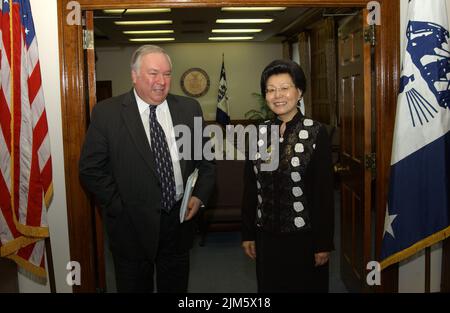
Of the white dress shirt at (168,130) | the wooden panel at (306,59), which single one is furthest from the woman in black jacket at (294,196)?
the wooden panel at (306,59)

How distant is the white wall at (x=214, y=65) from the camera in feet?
37.5

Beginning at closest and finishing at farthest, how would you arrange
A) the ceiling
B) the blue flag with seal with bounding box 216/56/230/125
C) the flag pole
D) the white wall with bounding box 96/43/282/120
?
the flag pole → the ceiling → the blue flag with seal with bounding box 216/56/230/125 → the white wall with bounding box 96/43/282/120

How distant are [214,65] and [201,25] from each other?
2955 millimetres

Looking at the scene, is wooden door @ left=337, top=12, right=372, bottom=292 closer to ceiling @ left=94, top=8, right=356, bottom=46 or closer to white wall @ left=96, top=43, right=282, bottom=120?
ceiling @ left=94, top=8, right=356, bottom=46

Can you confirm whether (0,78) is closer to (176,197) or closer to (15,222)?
(15,222)

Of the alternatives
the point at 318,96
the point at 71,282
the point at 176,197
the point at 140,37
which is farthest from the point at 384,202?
the point at 140,37

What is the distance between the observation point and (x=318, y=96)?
29.3 feet

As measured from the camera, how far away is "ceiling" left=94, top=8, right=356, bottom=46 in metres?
7.26

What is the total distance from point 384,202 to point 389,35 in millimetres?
995

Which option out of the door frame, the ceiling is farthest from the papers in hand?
the ceiling

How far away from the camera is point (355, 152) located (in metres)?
3.11

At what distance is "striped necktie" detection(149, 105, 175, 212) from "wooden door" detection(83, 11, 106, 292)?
2.14ft

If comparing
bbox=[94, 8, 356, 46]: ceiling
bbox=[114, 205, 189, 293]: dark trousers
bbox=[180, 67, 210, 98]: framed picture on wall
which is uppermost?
bbox=[94, 8, 356, 46]: ceiling

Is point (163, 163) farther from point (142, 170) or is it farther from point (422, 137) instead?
point (422, 137)
